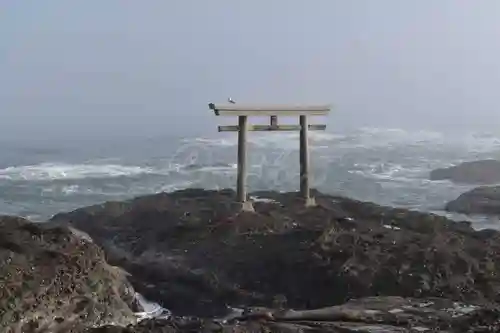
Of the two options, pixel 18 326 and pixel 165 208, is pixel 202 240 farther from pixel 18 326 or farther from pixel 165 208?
pixel 18 326

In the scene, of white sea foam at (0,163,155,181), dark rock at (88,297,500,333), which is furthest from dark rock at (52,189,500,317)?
white sea foam at (0,163,155,181)

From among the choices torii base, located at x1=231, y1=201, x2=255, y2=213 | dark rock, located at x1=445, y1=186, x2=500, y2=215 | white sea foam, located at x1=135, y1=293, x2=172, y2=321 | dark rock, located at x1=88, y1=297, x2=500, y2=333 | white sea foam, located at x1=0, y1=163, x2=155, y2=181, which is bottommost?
white sea foam, located at x1=135, y1=293, x2=172, y2=321

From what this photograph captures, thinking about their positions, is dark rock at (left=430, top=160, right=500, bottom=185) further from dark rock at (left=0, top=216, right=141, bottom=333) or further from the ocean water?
dark rock at (left=0, top=216, right=141, bottom=333)

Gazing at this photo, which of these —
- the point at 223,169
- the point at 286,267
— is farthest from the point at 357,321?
the point at 223,169

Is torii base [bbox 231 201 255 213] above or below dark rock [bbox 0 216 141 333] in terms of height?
above

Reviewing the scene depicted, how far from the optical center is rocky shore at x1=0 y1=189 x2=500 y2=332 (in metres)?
7.73

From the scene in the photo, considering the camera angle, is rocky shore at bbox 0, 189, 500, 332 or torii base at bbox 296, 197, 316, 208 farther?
torii base at bbox 296, 197, 316, 208

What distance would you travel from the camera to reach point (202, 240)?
1214 cm

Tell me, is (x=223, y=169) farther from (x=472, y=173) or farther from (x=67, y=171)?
(x=472, y=173)

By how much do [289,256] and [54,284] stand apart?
458 cm

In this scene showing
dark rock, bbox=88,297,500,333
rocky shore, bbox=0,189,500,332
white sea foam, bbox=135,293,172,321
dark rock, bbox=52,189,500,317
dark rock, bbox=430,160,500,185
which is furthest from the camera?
dark rock, bbox=430,160,500,185

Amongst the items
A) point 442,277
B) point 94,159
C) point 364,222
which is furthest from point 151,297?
point 94,159

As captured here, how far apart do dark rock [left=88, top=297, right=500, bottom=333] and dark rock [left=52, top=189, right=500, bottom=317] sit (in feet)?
5.15

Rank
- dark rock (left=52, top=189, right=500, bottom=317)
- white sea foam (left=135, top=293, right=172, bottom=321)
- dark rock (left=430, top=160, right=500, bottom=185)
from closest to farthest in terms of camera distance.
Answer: white sea foam (left=135, top=293, right=172, bottom=321) → dark rock (left=52, top=189, right=500, bottom=317) → dark rock (left=430, top=160, right=500, bottom=185)
